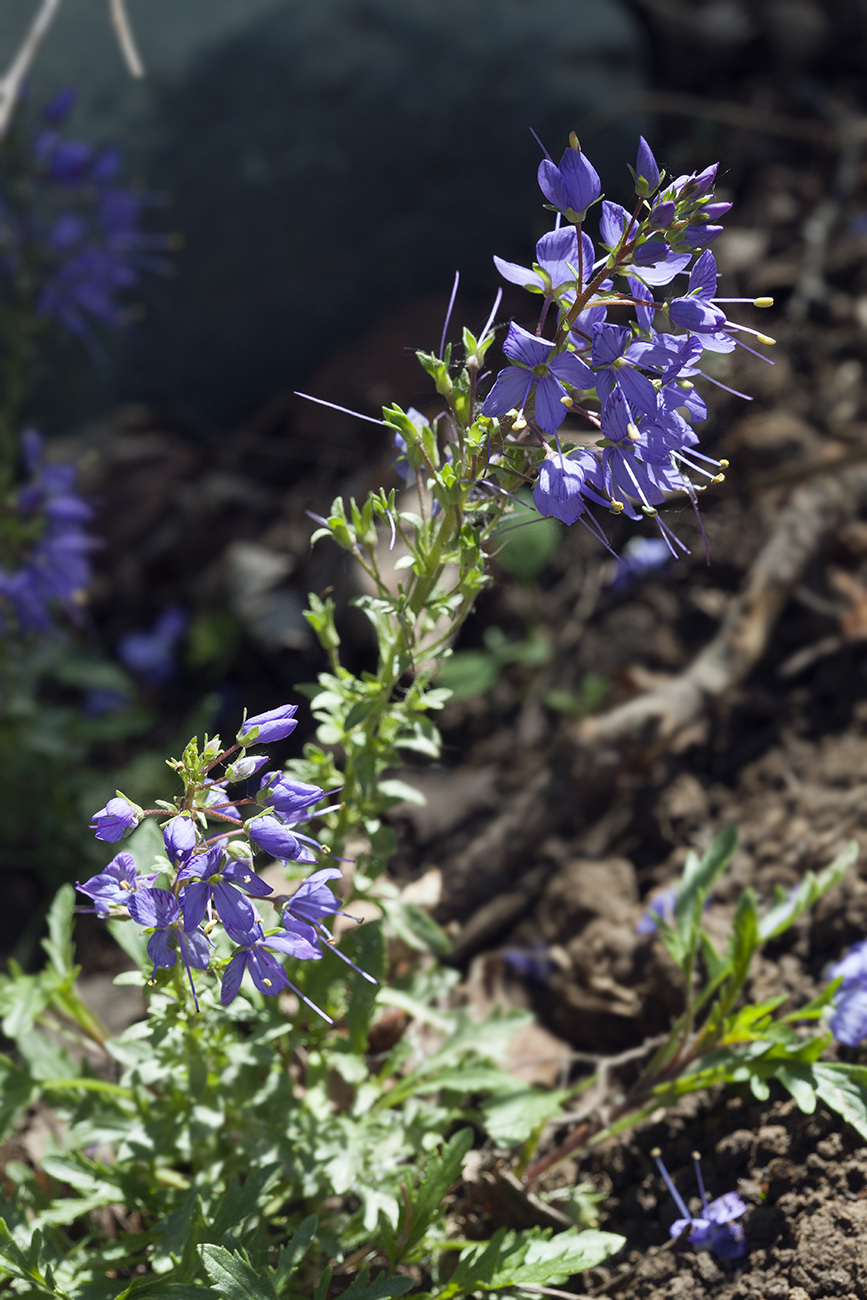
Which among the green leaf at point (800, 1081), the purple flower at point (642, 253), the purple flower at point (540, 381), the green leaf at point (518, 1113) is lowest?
the green leaf at point (800, 1081)

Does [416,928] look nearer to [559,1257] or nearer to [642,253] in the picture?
[559,1257]

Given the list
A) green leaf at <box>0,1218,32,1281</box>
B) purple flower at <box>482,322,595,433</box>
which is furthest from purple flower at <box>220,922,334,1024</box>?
purple flower at <box>482,322,595,433</box>

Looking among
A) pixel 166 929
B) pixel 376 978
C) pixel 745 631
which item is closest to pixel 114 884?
pixel 166 929

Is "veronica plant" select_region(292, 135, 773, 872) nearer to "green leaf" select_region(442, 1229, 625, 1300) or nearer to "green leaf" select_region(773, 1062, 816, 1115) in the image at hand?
"green leaf" select_region(442, 1229, 625, 1300)

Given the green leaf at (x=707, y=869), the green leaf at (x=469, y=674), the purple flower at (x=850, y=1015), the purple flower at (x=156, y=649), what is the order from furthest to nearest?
the purple flower at (x=156, y=649)
the green leaf at (x=469, y=674)
the green leaf at (x=707, y=869)
the purple flower at (x=850, y=1015)

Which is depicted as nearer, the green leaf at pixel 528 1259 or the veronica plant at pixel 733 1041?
the green leaf at pixel 528 1259

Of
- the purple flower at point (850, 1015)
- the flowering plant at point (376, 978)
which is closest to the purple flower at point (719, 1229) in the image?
the flowering plant at point (376, 978)

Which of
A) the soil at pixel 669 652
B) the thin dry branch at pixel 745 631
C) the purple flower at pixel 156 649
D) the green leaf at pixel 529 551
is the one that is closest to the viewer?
the soil at pixel 669 652

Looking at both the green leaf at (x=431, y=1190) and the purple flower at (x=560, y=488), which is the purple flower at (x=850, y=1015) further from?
the purple flower at (x=560, y=488)
